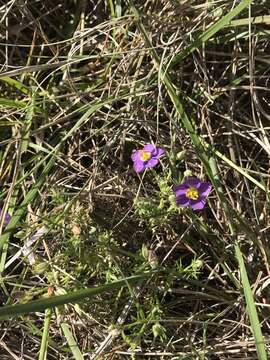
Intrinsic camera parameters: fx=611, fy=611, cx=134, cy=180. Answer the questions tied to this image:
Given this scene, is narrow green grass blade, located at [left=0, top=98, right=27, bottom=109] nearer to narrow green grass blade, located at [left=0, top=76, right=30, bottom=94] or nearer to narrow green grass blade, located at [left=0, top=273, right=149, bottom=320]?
narrow green grass blade, located at [left=0, top=76, right=30, bottom=94]

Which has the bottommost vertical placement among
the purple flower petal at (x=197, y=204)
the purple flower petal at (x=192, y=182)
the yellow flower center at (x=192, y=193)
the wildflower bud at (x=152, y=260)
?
the wildflower bud at (x=152, y=260)

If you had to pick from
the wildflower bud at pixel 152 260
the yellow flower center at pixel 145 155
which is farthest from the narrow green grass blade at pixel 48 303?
the yellow flower center at pixel 145 155

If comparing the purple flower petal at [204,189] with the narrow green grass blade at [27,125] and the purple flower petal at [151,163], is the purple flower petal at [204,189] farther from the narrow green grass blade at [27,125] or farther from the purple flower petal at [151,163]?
the narrow green grass blade at [27,125]

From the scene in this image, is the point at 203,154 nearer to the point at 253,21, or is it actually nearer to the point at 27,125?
the point at 253,21

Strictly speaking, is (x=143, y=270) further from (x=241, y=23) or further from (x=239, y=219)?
(x=241, y=23)

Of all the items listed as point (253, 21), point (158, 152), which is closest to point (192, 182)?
point (158, 152)

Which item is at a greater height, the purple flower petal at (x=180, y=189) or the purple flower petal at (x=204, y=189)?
the purple flower petal at (x=180, y=189)

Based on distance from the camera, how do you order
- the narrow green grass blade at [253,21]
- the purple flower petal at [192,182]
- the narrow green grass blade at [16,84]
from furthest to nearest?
1. the narrow green grass blade at [16,84]
2. the narrow green grass blade at [253,21]
3. the purple flower petal at [192,182]
